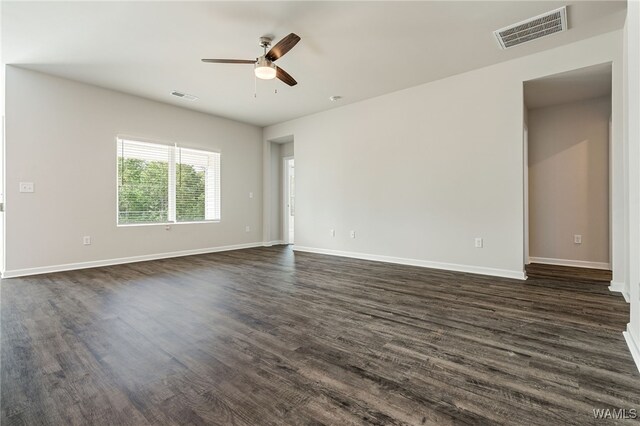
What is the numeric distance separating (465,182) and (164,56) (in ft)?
14.5

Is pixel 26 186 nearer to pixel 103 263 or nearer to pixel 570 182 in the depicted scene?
pixel 103 263

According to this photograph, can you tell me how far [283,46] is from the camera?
9.30ft

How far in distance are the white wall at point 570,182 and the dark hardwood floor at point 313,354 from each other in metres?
1.54

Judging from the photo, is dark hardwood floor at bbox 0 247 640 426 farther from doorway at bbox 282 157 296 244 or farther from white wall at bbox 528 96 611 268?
doorway at bbox 282 157 296 244

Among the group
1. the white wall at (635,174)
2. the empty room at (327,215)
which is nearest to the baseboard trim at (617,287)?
the empty room at (327,215)

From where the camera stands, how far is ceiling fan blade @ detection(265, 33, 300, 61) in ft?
8.82

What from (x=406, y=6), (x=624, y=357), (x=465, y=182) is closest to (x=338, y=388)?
(x=624, y=357)

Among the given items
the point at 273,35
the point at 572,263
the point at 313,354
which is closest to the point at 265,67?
the point at 273,35

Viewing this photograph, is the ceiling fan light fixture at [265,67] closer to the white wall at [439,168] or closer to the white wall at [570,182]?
the white wall at [439,168]

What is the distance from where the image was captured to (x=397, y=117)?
474 cm

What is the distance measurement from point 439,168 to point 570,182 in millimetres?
2210

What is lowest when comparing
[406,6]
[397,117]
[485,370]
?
[485,370]

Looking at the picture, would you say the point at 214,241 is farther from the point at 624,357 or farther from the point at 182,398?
the point at 624,357

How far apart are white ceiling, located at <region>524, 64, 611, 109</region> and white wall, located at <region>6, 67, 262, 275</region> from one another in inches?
232
